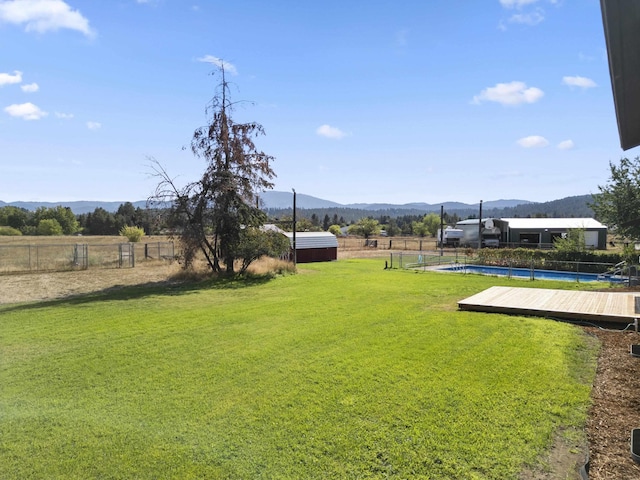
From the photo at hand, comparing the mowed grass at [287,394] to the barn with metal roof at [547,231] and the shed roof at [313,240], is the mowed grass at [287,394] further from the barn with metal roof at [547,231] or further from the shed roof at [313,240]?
the barn with metal roof at [547,231]

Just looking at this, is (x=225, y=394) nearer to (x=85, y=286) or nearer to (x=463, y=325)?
(x=463, y=325)

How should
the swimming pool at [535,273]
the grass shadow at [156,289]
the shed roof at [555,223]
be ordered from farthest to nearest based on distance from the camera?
the shed roof at [555,223] < the swimming pool at [535,273] < the grass shadow at [156,289]

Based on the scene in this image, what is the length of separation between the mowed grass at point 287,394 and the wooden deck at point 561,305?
0.80 metres

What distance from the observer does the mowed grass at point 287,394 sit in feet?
11.7

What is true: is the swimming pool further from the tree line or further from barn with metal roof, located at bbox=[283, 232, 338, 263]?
the tree line

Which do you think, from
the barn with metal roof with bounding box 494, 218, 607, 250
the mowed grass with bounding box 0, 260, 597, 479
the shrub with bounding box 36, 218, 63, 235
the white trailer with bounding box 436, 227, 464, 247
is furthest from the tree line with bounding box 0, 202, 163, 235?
the mowed grass with bounding box 0, 260, 597, 479

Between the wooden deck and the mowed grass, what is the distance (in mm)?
803

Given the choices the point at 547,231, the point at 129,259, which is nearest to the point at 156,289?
the point at 129,259

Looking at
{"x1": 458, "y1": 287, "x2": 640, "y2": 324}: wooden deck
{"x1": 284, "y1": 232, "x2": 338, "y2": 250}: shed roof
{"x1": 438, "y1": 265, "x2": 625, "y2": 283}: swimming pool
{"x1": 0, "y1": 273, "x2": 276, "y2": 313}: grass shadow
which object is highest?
{"x1": 284, "y1": 232, "x2": 338, "y2": 250}: shed roof

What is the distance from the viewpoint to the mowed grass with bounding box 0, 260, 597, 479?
3.56 meters

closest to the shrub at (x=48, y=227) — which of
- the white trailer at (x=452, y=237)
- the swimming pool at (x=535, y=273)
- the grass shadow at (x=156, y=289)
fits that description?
the grass shadow at (x=156, y=289)

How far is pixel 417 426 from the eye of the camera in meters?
4.16

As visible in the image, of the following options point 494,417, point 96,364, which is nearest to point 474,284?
point 494,417

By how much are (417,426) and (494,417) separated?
2.99ft
